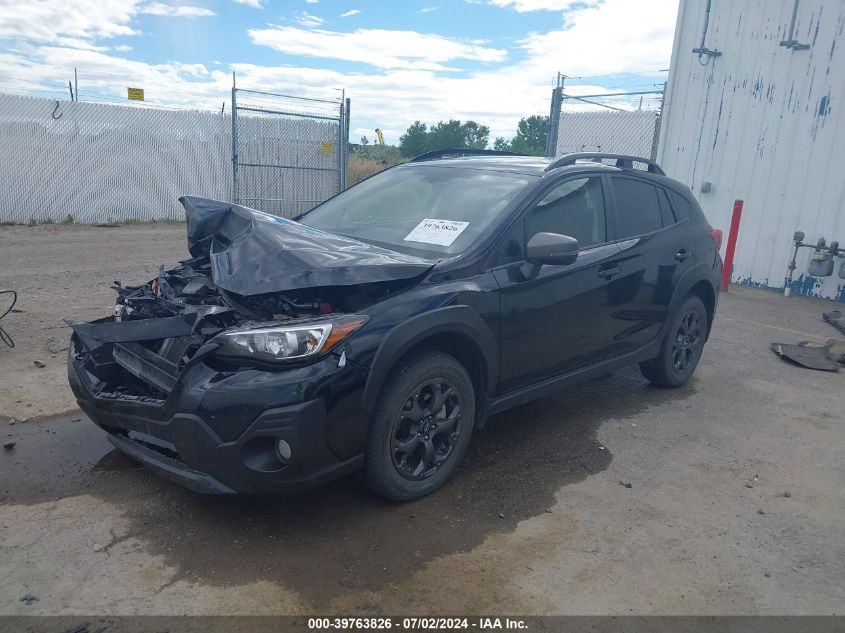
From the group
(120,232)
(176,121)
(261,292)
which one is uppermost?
(176,121)

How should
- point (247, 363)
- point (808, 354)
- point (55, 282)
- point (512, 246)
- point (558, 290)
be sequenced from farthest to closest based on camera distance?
1. point (55, 282)
2. point (808, 354)
3. point (558, 290)
4. point (512, 246)
5. point (247, 363)

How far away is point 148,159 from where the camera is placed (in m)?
15.5

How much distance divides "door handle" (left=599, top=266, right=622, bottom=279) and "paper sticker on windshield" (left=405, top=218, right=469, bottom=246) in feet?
3.45

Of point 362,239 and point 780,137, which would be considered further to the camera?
point 780,137

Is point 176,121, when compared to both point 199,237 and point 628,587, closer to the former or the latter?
point 199,237

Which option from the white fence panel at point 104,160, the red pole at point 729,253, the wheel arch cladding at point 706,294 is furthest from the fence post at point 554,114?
the white fence panel at point 104,160

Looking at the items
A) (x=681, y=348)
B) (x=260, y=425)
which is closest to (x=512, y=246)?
(x=260, y=425)

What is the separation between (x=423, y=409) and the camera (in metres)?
3.45

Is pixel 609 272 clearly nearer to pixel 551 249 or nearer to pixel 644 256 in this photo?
pixel 644 256

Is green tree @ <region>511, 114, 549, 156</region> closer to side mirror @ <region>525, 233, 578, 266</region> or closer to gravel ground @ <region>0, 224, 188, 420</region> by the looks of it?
gravel ground @ <region>0, 224, 188, 420</region>

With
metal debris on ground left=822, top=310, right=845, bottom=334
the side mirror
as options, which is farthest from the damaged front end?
metal debris on ground left=822, top=310, right=845, bottom=334

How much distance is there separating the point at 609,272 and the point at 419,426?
5.91 ft

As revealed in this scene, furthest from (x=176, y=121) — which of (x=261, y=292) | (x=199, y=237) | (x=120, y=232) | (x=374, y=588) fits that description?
(x=374, y=588)

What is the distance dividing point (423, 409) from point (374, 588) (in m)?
0.92
